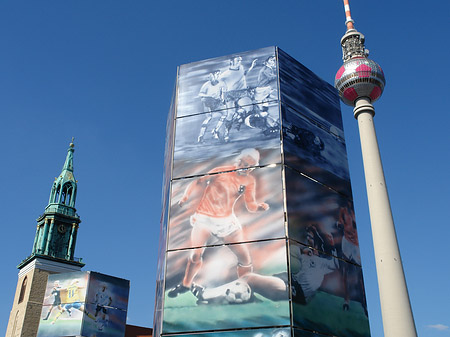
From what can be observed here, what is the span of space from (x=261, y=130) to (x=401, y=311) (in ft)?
45.7

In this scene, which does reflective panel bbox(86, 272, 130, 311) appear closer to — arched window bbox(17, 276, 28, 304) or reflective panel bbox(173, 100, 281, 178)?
arched window bbox(17, 276, 28, 304)

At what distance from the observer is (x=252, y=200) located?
22.1 metres

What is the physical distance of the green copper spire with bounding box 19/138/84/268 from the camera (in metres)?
63.1

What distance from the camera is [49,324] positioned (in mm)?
50375

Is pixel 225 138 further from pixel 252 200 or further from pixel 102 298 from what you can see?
pixel 102 298

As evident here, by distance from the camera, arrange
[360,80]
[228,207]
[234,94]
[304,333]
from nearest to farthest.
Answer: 1. [304,333]
2. [228,207]
3. [234,94]
4. [360,80]

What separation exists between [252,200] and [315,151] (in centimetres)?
485

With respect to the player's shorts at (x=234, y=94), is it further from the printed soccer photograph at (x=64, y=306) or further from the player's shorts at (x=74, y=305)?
the player's shorts at (x=74, y=305)

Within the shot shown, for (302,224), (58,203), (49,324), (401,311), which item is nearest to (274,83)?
(302,224)

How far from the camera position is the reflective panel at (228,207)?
21.5 metres

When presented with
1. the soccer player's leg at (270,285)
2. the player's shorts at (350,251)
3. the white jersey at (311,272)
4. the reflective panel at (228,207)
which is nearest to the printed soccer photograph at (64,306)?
the reflective panel at (228,207)

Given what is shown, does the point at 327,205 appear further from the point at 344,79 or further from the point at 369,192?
the point at 344,79

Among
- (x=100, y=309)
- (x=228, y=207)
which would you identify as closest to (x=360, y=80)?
(x=228, y=207)

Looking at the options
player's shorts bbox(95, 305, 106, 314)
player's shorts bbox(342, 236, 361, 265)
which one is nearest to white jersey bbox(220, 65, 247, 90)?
player's shorts bbox(342, 236, 361, 265)
